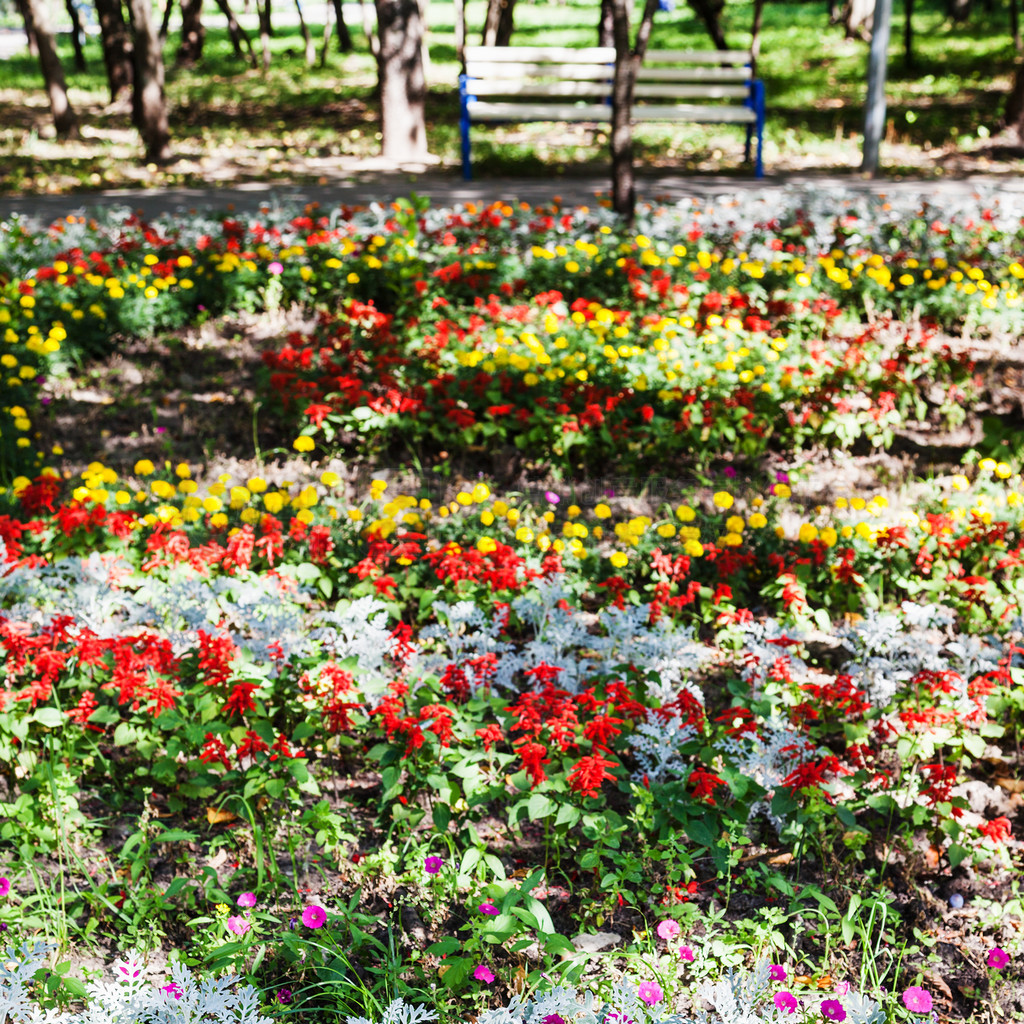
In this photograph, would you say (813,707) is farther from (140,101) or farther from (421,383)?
(140,101)

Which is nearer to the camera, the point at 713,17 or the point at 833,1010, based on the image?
the point at 833,1010

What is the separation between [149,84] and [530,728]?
35.9ft

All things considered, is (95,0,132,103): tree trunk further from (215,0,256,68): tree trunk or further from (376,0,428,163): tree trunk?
(376,0,428,163): tree trunk

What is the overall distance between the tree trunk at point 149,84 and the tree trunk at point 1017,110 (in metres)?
9.55

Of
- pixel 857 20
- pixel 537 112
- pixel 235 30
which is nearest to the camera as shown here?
pixel 537 112

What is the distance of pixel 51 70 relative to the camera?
1314 centimetres

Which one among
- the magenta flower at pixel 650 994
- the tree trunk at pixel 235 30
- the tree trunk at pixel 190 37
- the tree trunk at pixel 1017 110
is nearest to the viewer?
the magenta flower at pixel 650 994

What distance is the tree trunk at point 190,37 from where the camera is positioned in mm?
25297

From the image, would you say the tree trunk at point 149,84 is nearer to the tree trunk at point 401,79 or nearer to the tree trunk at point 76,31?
the tree trunk at point 401,79

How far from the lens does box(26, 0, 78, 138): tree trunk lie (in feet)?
40.3

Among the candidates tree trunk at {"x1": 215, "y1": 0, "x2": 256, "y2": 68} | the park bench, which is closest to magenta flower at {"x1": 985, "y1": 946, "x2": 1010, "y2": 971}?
the park bench

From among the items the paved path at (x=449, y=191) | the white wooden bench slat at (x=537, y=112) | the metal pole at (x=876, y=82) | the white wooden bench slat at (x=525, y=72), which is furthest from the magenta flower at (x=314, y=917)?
the white wooden bench slat at (x=525, y=72)

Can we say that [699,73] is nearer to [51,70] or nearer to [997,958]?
[51,70]

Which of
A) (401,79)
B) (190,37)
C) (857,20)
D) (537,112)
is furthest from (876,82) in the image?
(190,37)
